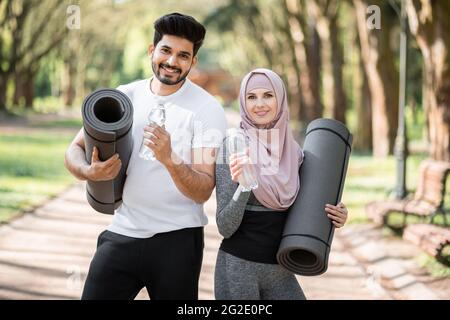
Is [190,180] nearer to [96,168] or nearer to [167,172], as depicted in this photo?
[167,172]

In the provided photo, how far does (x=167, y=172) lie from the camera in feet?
12.1

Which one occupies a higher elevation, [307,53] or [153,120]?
[153,120]

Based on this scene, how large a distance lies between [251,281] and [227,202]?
1.21 feet

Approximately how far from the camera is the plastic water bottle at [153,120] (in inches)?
138

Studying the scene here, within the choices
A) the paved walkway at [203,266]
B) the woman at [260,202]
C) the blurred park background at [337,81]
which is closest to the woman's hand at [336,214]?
the woman at [260,202]

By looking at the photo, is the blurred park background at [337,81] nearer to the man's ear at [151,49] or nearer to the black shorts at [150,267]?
the man's ear at [151,49]

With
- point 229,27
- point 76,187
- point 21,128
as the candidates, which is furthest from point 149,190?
point 229,27

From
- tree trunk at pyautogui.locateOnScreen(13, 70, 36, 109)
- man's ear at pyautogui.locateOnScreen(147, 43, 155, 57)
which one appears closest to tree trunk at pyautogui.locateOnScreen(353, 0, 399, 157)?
man's ear at pyautogui.locateOnScreen(147, 43, 155, 57)

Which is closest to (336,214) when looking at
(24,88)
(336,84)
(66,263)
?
(66,263)

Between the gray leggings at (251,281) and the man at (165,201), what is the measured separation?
0.43 ft

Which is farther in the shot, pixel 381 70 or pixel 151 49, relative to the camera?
pixel 381 70

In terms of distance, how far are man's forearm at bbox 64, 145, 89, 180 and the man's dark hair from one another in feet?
2.01
